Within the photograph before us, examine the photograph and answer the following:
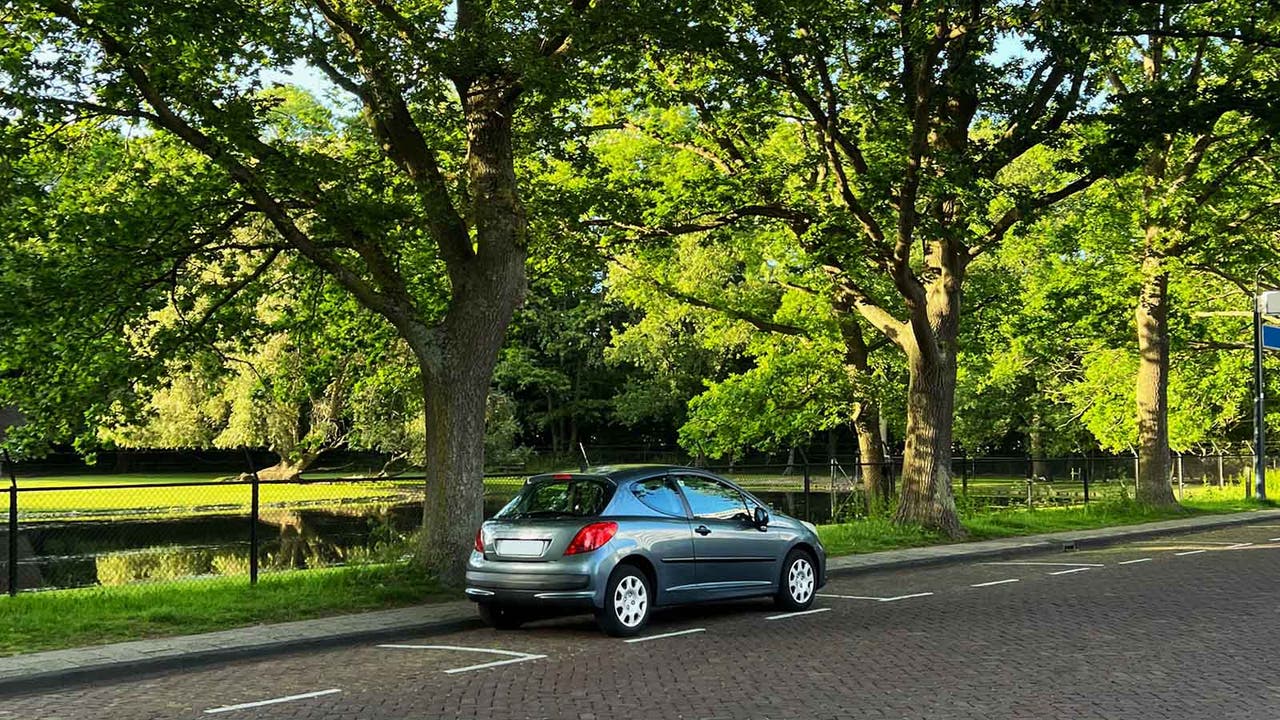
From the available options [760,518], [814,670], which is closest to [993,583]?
[760,518]

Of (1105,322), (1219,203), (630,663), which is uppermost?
(1219,203)

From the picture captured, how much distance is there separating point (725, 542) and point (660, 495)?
930 mm

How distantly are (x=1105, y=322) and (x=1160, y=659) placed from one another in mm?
23211

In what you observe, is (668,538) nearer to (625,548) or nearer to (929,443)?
(625,548)

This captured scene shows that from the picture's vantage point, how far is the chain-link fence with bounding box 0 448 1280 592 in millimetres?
17328

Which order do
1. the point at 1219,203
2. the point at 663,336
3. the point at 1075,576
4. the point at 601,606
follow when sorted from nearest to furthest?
1. the point at 601,606
2. the point at 1075,576
3. the point at 1219,203
4. the point at 663,336

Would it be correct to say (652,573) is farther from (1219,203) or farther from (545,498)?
(1219,203)

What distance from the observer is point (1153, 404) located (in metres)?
29.4

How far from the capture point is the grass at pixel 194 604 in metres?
11.4

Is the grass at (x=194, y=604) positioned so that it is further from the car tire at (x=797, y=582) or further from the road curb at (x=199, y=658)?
the car tire at (x=797, y=582)

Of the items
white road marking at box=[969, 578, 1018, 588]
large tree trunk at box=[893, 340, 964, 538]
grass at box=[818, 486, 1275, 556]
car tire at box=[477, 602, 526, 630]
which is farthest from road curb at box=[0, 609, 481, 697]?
large tree trunk at box=[893, 340, 964, 538]

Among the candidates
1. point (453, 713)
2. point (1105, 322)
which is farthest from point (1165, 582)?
point (1105, 322)

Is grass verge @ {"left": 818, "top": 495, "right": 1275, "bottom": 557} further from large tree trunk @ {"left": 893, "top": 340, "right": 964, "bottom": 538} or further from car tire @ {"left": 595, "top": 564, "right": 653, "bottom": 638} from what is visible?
car tire @ {"left": 595, "top": 564, "right": 653, "bottom": 638}

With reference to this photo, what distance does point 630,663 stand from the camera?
981cm
